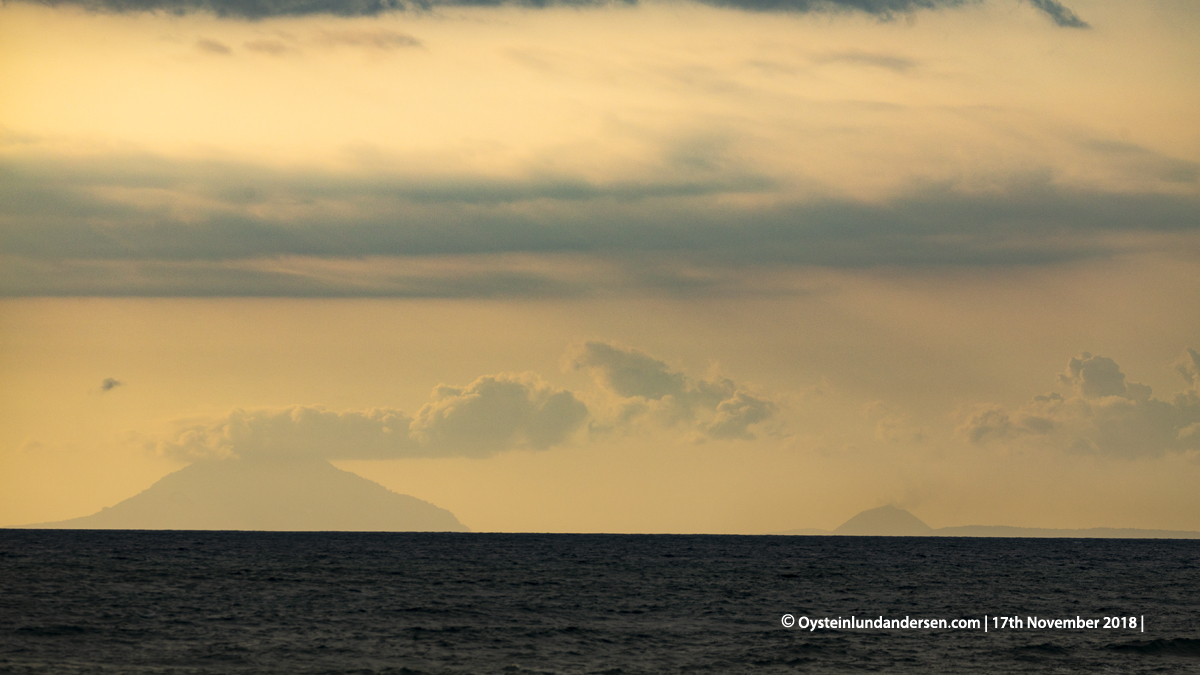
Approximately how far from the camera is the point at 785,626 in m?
67.3

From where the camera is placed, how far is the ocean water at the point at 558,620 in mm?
53156

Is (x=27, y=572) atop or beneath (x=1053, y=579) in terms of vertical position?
beneath

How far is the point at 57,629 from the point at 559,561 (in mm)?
89644

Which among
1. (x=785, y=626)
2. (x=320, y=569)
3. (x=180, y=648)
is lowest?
(x=180, y=648)

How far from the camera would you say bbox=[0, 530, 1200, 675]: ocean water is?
53156 mm

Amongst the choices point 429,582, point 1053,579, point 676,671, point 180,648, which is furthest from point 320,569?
point 1053,579

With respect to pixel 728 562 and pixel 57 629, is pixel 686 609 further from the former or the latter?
pixel 728 562

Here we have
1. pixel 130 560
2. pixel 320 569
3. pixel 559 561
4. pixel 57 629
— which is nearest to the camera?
pixel 57 629

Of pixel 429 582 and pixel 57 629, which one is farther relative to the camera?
pixel 429 582

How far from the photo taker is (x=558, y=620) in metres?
70.1

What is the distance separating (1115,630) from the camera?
220 feet

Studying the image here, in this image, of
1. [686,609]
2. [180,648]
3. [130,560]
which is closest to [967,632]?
[686,609]

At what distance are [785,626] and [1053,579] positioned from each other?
210ft

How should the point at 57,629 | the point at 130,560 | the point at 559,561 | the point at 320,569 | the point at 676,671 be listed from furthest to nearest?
1. the point at 559,561
2. the point at 130,560
3. the point at 320,569
4. the point at 57,629
5. the point at 676,671
